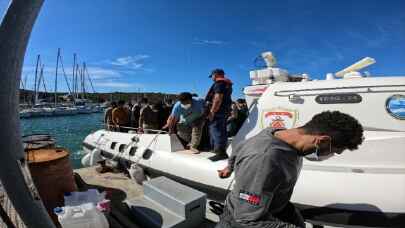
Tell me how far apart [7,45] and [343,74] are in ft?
15.1

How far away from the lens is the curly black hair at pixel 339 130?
58.2 inches

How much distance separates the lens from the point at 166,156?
501 centimetres

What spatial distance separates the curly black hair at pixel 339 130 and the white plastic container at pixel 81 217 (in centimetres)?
235

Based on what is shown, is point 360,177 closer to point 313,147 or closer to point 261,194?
point 313,147

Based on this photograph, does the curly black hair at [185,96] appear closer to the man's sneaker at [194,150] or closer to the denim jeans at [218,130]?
the denim jeans at [218,130]

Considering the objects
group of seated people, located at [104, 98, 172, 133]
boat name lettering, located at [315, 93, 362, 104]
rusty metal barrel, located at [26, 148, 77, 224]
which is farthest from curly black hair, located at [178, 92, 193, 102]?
boat name lettering, located at [315, 93, 362, 104]

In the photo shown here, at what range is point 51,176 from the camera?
359 centimetres

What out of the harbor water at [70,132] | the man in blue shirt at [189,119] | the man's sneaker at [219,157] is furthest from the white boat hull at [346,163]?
the harbor water at [70,132]

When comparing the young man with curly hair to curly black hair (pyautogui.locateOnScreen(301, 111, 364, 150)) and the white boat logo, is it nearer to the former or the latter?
curly black hair (pyautogui.locateOnScreen(301, 111, 364, 150))

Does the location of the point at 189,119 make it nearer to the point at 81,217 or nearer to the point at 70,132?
the point at 81,217

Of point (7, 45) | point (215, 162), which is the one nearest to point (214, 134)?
point (215, 162)

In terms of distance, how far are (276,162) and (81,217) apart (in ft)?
7.33

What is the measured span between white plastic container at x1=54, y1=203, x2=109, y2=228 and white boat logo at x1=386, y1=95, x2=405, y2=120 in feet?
11.5

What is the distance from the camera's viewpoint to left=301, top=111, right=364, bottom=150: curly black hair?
1.48m
